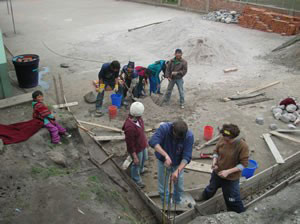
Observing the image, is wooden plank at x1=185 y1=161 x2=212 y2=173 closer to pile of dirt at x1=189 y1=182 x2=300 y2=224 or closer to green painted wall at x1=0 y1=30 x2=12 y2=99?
pile of dirt at x1=189 y1=182 x2=300 y2=224

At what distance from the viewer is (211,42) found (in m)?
14.5

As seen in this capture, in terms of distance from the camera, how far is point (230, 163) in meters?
5.06

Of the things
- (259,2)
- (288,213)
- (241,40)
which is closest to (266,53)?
(241,40)

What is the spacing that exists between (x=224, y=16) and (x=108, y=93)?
47.6ft

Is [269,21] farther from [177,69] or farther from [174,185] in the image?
[174,185]

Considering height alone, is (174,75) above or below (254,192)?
above

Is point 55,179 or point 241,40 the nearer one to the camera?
point 55,179

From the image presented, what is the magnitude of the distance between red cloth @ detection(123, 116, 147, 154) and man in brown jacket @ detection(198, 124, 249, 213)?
1459 millimetres

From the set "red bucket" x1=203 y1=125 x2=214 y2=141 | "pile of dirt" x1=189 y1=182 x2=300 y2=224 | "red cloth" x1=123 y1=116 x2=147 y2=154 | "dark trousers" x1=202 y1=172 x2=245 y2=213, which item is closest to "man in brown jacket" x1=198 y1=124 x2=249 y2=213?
"dark trousers" x1=202 y1=172 x2=245 y2=213

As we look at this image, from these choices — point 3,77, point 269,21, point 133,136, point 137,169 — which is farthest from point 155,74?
point 269,21

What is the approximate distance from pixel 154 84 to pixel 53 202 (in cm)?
640

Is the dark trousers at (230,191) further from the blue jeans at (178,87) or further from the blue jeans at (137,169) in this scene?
the blue jeans at (178,87)

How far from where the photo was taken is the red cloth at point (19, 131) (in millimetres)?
6129

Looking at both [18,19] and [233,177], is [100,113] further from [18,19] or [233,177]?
[18,19]
